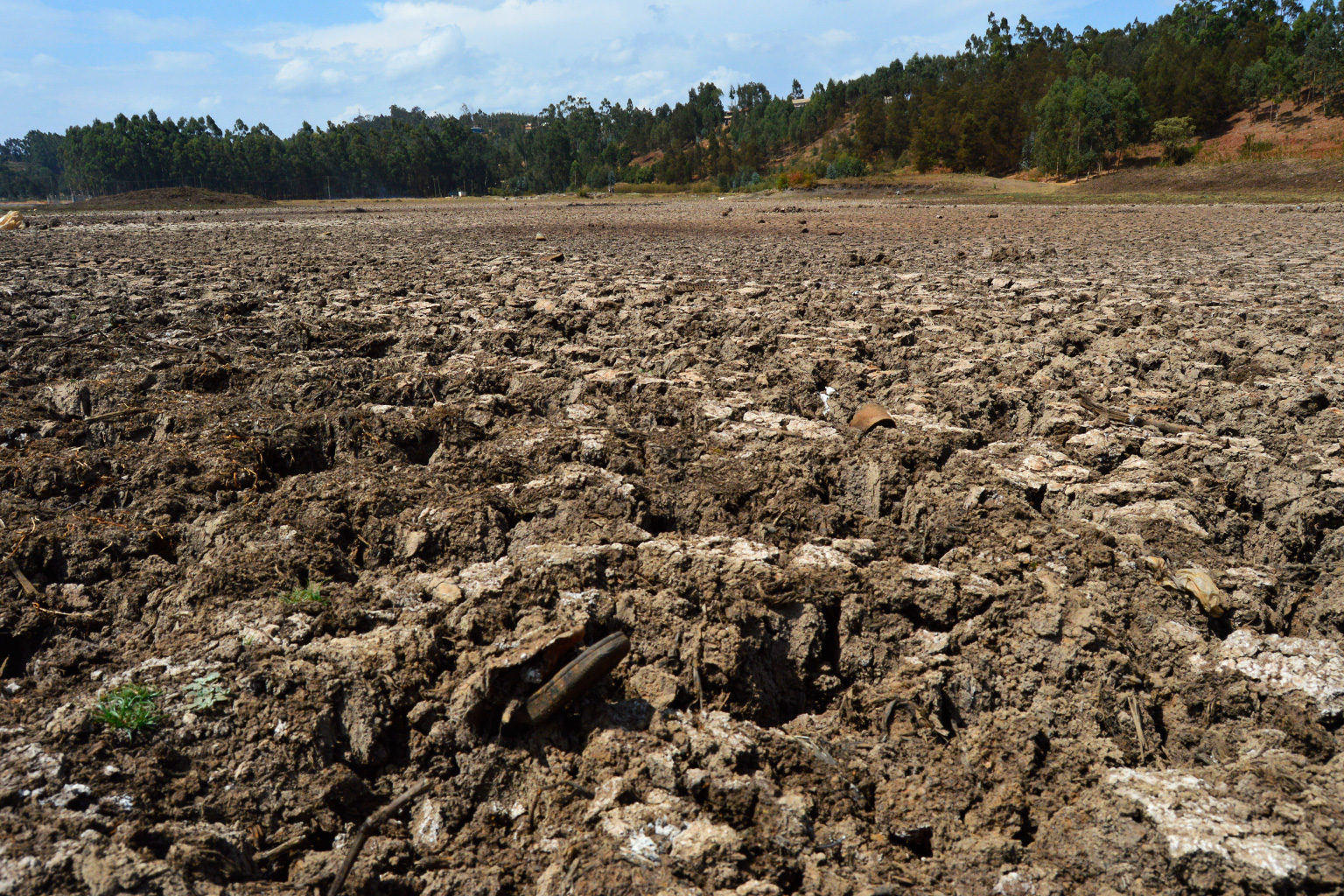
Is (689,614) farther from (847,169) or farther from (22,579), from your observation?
(847,169)

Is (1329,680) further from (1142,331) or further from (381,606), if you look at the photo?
(1142,331)

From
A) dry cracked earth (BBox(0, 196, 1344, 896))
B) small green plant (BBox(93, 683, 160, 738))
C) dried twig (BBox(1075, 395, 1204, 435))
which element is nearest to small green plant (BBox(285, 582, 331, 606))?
dry cracked earth (BBox(0, 196, 1344, 896))

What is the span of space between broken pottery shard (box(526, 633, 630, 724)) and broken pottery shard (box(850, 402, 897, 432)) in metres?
2.17

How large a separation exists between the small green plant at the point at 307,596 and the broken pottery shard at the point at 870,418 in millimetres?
2617

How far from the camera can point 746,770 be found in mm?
1968

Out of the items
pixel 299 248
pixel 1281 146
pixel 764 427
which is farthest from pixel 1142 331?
pixel 1281 146

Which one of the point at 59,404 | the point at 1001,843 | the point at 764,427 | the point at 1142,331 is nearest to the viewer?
the point at 1001,843

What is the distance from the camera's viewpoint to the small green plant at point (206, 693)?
2064 millimetres

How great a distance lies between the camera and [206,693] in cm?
211

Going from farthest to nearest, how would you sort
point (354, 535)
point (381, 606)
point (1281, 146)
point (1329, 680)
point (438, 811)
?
point (1281, 146) < point (354, 535) < point (381, 606) < point (1329, 680) < point (438, 811)

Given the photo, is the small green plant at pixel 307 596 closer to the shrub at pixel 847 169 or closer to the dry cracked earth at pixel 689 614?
the dry cracked earth at pixel 689 614

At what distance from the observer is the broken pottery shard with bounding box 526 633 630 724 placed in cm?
204

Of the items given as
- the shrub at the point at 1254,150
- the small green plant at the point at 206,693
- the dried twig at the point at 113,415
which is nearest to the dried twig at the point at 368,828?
the small green plant at the point at 206,693

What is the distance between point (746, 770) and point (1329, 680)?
1.63m
